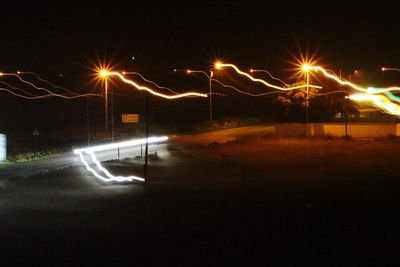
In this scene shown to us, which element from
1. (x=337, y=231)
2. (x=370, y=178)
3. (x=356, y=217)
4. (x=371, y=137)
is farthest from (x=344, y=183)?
(x=371, y=137)

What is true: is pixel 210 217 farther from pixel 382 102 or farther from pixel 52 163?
pixel 382 102

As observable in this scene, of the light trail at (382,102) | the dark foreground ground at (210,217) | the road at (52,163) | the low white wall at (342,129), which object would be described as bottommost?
the dark foreground ground at (210,217)

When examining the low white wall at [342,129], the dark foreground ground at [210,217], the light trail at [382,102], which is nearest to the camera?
the dark foreground ground at [210,217]

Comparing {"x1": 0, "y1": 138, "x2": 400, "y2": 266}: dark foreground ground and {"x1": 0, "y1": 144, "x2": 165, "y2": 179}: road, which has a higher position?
{"x1": 0, "y1": 144, "x2": 165, "y2": 179}: road

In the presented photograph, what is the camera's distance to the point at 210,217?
1281 centimetres

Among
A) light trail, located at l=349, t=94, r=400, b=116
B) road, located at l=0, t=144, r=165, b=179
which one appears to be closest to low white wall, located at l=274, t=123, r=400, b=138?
light trail, located at l=349, t=94, r=400, b=116

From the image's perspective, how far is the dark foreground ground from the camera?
31.1 feet

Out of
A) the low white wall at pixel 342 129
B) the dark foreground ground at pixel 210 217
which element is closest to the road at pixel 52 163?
the dark foreground ground at pixel 210 217

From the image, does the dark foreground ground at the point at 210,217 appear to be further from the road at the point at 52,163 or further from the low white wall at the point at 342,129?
the low white wall at the point at 342,129

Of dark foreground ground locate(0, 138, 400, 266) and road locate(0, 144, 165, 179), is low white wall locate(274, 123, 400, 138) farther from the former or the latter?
dark foreground ground locate(0, 138, 400, 266)

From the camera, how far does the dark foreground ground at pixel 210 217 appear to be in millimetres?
9469

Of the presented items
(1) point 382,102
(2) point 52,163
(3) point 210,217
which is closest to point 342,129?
(1) point 382,102

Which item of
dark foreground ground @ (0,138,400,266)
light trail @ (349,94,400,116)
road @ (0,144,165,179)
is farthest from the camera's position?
light trail @ (349,94,400,116)

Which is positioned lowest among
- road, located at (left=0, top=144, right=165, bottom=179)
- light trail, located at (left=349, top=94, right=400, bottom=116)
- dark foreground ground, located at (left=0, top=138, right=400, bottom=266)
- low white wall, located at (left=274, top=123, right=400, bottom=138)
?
dark foreground ground, located at (left=0, top=138, right=400, bottom=266)
